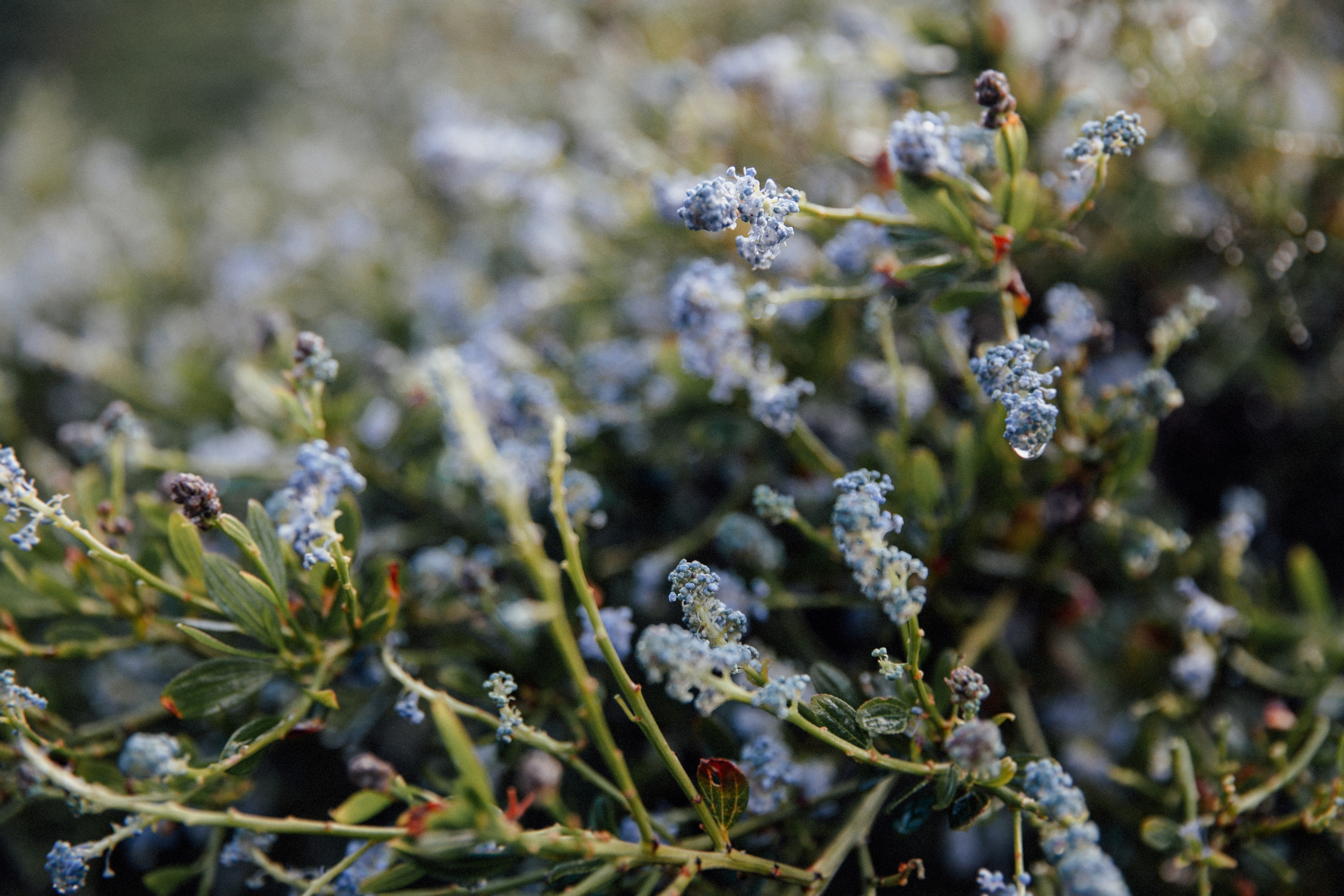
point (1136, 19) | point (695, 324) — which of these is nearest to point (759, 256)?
point (695, 324)

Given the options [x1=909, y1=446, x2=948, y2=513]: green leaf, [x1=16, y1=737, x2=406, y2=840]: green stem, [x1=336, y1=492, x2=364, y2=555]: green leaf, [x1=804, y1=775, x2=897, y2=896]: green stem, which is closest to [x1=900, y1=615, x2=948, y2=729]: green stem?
[x1=804, y1=775, x2=897, y2=896]: green stem

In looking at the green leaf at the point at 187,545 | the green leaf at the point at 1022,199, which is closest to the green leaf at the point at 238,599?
the green leaf at the point at 187,545

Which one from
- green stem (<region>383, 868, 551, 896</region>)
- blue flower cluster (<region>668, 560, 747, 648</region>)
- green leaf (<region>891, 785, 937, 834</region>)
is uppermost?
blue flower cluster (<region>668, 560, 747, 648</region>)

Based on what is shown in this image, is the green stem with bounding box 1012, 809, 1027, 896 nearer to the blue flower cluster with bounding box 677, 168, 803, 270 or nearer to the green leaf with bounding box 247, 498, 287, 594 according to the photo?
the blue flower cluster with bounding box 677, 168, 803, 270

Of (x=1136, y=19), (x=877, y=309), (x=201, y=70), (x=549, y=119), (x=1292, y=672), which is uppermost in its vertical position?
(x=201, y=70)

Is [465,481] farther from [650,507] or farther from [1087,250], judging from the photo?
[1087,250]

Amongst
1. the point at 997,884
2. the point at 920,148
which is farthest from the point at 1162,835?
the point at 920,148
